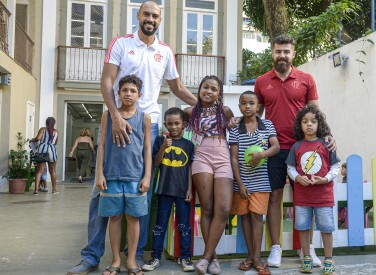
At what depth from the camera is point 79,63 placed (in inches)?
527

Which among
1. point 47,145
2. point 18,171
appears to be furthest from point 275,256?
point 18,171

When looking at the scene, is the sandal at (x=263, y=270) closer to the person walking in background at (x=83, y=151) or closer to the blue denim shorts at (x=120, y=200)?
the blue denim shorts at (x=120, y=200)

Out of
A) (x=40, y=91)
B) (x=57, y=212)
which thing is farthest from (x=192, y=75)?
(x=57, y=212)

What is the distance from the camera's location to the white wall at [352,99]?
7.41 meters

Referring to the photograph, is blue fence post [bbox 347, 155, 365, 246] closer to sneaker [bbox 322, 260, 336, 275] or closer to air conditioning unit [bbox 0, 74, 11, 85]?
sneaker [bbox 322, 260, 336, 275]

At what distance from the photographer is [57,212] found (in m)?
6.89

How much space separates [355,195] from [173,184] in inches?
72.5

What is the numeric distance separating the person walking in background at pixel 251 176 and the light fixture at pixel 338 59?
523 centimetres

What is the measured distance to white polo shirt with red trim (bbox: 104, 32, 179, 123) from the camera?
3562 mm

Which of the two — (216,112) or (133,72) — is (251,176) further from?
(133,72)

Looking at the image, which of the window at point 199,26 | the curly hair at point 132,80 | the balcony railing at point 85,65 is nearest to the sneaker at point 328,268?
the curly hair at point 132,80

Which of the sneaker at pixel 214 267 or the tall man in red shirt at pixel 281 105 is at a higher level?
the tall man in red shirt at pixel 281 105

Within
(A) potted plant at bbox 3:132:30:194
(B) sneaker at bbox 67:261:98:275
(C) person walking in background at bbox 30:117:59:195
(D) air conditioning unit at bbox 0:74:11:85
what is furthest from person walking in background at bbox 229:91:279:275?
(D) air conditioning unit at bbox 0:74:11:85

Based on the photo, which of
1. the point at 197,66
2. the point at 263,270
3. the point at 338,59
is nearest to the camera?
the point at 263,270
